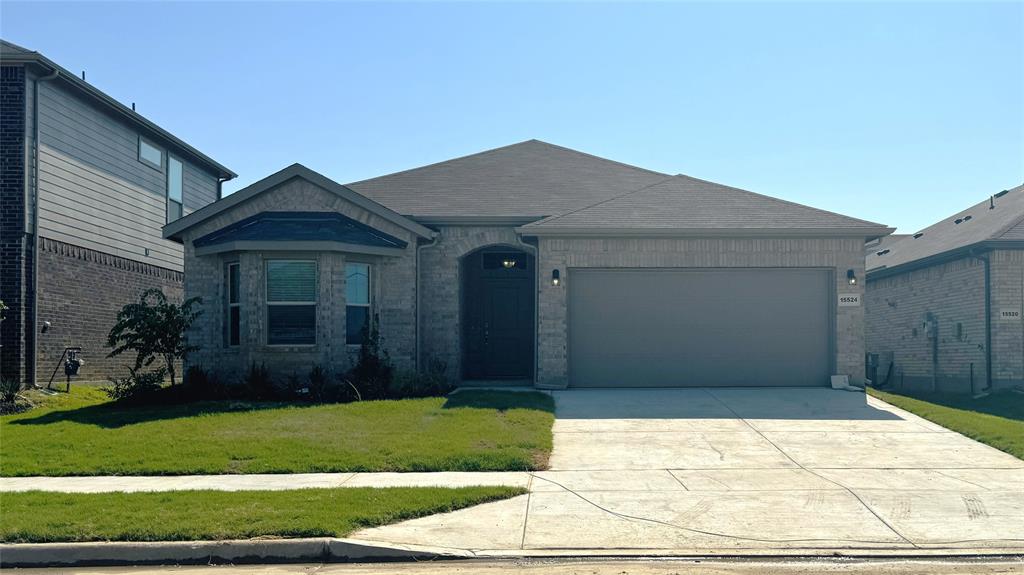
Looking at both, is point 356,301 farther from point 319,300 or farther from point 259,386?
point 259,386

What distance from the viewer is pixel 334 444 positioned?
1151cm

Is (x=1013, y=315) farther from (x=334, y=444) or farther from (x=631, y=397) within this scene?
(x=334, y=444)

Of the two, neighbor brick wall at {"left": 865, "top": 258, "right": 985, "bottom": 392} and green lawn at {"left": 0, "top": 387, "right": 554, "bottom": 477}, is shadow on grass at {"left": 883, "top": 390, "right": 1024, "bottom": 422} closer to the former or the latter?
neighbor brick wall at {"left": 865, "top": 258, "right": 985, "bottom": 392}

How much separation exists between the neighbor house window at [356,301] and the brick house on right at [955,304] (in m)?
12.1

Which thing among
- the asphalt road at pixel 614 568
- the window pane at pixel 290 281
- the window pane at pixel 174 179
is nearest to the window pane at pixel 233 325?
the window pane at pixel 290 281

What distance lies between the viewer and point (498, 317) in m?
18.5

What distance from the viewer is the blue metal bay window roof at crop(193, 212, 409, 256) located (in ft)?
51.1

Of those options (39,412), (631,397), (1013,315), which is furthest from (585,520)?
(1013,315)

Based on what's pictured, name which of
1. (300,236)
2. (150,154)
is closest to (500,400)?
(300,236)

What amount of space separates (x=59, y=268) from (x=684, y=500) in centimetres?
1453

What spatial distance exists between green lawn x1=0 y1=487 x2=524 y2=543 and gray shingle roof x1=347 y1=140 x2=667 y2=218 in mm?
9359

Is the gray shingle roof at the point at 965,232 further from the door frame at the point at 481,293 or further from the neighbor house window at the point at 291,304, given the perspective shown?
the neighbor house window at the point at 291,304

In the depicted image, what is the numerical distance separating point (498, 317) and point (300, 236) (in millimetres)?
4694

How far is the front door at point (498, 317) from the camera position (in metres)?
18.5
